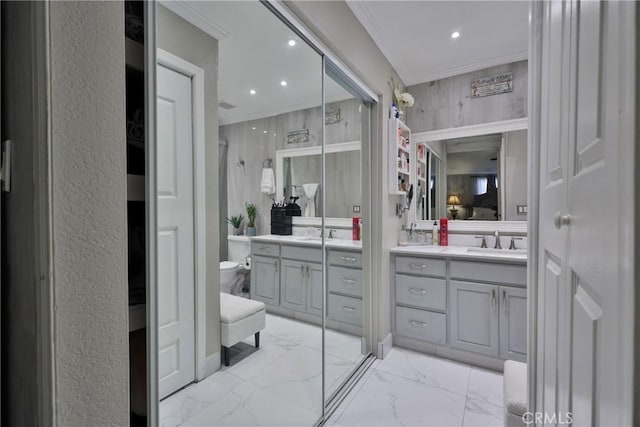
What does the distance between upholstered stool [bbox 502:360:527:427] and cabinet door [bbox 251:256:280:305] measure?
1.17 metres

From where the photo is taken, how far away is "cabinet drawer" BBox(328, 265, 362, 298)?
239cm

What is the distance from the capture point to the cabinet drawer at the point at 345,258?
240 cm

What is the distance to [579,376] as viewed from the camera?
54cm

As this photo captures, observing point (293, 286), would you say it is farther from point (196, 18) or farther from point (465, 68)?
point (465, 68)

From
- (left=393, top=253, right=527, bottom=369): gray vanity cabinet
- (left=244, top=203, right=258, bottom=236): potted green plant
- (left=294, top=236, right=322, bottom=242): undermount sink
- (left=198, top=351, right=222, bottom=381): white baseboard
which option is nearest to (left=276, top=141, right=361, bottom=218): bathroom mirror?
(left=294, top=236, right=322, bottom=242): undermount sink

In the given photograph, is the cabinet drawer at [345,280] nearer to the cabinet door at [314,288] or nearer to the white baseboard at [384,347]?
the cabinet door at [314,288]

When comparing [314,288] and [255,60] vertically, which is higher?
[255,60]

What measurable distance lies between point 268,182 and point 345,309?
4.68ft

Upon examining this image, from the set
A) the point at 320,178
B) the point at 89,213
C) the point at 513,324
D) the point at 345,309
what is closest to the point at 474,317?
the point at 513,324

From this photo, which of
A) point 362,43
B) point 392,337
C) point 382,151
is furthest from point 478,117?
point 392,337

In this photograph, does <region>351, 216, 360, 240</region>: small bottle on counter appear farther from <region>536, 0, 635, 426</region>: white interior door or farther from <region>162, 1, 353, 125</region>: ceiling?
<region>536, 0, 635, 426</region>: white interior door

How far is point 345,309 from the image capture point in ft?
8.15

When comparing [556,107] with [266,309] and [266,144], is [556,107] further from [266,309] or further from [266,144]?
[266,309]

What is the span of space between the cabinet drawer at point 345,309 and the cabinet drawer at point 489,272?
85 centimetres
